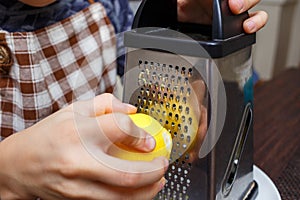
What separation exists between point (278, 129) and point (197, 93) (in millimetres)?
382

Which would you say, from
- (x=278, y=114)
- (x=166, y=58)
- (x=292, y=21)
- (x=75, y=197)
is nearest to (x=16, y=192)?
(x=75, y=197)

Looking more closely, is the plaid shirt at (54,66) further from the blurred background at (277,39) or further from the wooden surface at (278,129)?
the blurred background at (277,39)

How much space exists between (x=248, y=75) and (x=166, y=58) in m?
0.12

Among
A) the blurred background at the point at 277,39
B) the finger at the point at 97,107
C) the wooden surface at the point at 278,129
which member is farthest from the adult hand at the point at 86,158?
the blurred background at the point at 277,39

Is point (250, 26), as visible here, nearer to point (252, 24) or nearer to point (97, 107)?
point (252, 24)

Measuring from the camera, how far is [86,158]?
0.32 m

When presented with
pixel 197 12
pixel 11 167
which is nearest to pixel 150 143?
pixel 11 167

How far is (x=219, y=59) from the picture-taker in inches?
15.2

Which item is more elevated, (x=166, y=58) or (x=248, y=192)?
(x=166, y=58)

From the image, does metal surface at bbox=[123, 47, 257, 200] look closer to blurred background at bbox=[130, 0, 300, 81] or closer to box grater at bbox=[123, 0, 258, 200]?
box grater at bbox=[123, 0, 258, 200]

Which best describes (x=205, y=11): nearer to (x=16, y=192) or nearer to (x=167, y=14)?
(x=167, y=14)

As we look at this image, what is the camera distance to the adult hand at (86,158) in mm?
320

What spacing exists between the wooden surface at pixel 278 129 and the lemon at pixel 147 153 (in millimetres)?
229

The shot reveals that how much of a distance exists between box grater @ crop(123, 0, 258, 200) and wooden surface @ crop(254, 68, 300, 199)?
0.14 metres
